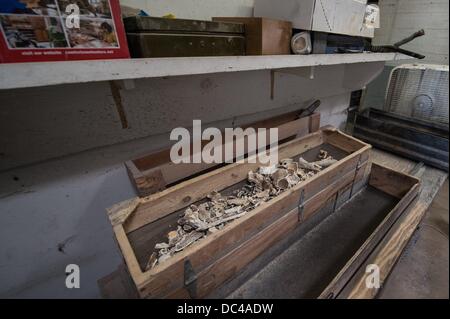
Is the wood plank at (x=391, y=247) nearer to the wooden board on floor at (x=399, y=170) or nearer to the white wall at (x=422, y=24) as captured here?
the wooden board on floor at (x=399, y=170)

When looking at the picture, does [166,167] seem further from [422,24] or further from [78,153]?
[422,24]

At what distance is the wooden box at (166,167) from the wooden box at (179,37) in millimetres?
403

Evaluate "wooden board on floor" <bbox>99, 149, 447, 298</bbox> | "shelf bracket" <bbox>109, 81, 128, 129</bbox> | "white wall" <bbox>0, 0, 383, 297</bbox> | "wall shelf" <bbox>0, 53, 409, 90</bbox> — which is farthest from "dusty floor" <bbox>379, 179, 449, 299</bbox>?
"shelf bracket" <bbox>109, 81, 128, 129</bbox>

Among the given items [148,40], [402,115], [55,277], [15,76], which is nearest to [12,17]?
[15,76]

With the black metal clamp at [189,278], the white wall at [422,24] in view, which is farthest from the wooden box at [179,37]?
the white wall at [422,24]

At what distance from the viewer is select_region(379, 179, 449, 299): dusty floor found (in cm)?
77

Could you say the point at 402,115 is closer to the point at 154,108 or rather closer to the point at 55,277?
the point at 154,108

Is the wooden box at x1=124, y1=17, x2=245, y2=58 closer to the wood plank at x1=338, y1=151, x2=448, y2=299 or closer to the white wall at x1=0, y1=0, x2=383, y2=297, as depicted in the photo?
the white wall at x1=0, y1=0, x2=383, y2=297

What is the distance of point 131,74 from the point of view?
1.55 feet

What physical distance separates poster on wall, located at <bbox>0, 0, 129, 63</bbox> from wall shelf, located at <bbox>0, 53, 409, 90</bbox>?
4 cm

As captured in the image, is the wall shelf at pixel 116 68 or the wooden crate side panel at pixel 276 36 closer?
the wall shelf at pixel 116 68

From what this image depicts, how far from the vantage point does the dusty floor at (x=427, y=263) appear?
77 cm

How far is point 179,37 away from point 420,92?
183cm
